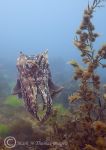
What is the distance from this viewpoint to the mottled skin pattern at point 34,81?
624 cm

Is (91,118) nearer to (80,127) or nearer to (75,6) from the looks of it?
(80,127)

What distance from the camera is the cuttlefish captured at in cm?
624

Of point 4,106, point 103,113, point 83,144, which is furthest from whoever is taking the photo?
point 4,106

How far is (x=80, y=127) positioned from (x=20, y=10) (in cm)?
19021

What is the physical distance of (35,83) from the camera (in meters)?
6.32

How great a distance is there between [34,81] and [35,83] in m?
0.04

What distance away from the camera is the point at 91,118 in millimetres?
6172

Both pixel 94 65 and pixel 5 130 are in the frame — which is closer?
pixel 94 65

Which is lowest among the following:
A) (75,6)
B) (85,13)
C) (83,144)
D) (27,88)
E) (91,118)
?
(83,144)

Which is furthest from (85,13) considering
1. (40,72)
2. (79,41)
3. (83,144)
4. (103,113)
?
(83,144)

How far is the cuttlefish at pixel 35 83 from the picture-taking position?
6.24 metres

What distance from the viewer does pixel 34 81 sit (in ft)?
20.8

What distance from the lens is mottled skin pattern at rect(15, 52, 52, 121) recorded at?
624 centimetres

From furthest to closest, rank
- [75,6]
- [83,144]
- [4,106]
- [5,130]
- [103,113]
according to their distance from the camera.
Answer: [75,6], [4,106], [5,130], [103,113], [83,144]
